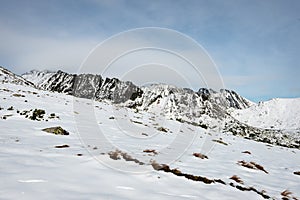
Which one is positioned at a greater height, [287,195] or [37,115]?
[37,115]

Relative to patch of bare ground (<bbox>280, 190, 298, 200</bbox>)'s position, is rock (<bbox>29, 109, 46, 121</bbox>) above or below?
above

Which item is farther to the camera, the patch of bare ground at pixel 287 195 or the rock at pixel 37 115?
the rock at pixel 37 115

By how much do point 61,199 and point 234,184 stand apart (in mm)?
7410

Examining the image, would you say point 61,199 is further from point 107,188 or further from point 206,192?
point 206,192

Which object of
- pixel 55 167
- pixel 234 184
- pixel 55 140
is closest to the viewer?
pixel 55 167

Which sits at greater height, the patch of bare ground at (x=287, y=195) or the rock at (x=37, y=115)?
the rock at (x=37, y=115)

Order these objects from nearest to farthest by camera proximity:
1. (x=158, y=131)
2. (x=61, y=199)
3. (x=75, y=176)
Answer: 1. (x=61, y=199)
2. (x=75, y=176)
3. (x=158, y=131)

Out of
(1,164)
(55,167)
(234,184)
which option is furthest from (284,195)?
(1,164)

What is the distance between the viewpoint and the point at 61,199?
5.18 metres

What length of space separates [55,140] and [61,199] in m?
7.40

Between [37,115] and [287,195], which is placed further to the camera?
[37,115]

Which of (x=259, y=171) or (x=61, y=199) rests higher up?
(x=259, y=171)

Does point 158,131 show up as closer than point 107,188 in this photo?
No

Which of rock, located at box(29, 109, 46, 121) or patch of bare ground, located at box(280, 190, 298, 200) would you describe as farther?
rock, located at box(29, 109, 46, 121)
